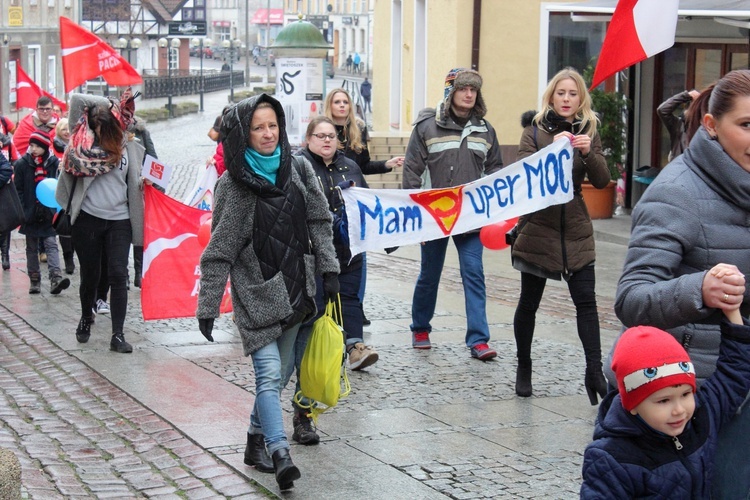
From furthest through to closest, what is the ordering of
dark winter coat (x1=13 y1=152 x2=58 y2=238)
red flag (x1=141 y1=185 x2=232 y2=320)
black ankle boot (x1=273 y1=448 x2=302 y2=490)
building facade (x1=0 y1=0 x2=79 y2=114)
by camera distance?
1. building facade (x1=0 y1=0 x2=79 y2=114)
2. dark winter coat (x1=13 y1=152 x2=58 y2=238)
3. red flag (x1=141 y1=185 x2=232 y2=320)
4. black ankle boot (x1=273 y1=448 x2=302 y2=490)

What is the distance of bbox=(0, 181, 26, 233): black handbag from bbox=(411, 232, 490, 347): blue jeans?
384 centimetres

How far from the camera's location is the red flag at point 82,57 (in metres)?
14.4

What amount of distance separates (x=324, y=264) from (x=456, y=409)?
154 cm

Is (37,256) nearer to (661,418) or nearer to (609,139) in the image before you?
(609,139)

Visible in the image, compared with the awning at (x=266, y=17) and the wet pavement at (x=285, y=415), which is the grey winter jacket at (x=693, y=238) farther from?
the awning at (x=266, y=17)

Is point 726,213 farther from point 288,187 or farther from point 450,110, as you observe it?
point 450,110

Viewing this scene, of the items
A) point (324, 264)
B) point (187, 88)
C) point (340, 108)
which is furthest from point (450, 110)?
point (187, 88)

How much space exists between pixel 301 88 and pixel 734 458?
17831mm

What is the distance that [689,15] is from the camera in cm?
1277

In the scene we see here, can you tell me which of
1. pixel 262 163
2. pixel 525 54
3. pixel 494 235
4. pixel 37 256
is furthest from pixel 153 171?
pixel 525 54

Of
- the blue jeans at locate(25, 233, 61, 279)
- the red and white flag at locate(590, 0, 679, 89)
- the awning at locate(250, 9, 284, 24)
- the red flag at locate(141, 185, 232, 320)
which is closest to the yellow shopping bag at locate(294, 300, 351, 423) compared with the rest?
the red and white flag at locate(590, 0, 679, 89)

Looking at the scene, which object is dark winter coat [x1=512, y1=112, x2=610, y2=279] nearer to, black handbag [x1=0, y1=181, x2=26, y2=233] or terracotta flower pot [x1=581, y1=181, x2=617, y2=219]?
black handbag [x1=0, y1=181, x2=26, y2=233]

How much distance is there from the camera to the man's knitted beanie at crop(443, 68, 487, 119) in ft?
27.4

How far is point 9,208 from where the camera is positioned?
10.6 m
